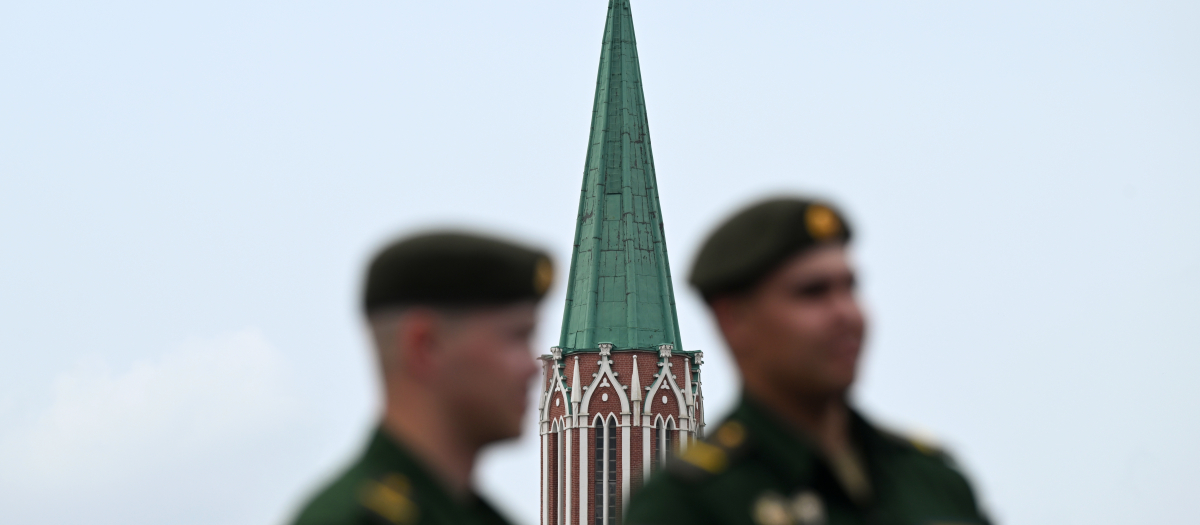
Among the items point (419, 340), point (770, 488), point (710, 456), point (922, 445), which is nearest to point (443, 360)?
point (419, 340)

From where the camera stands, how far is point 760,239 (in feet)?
17.8

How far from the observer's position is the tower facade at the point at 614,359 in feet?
200

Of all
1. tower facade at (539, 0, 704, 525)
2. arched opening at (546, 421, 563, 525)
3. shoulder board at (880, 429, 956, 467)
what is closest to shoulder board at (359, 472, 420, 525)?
shoulder board at (880, 429, 956, 467)

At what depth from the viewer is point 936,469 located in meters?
5.79

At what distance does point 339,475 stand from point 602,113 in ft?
199

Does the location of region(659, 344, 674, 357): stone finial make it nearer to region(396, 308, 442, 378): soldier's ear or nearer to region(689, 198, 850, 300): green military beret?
region(689, 198, 850, 300): green military beret

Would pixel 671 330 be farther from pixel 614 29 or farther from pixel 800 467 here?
pixel 800 467

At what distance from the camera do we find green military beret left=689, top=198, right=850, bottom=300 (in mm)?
5410

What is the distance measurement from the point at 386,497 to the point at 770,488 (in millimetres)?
1199

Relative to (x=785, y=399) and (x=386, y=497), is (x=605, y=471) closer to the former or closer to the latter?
(x=785, y=399)

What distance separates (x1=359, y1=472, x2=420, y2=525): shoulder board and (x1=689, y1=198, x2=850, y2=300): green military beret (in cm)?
119

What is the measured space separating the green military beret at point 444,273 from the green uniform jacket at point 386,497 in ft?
1.29

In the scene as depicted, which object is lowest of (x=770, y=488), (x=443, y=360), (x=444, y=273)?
(x=770, y=488)

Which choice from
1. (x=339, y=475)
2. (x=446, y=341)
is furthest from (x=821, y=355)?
(x=339, y=475)
